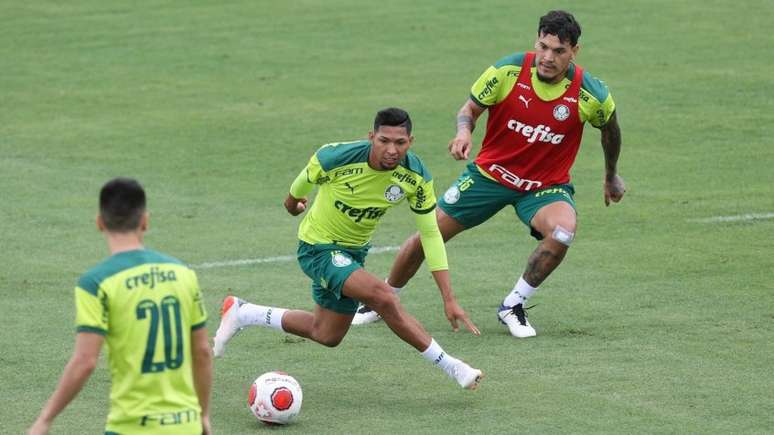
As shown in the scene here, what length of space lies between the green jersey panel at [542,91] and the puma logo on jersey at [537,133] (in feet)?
0.74

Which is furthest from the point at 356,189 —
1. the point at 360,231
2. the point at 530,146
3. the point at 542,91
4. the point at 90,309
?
the point at 90,309

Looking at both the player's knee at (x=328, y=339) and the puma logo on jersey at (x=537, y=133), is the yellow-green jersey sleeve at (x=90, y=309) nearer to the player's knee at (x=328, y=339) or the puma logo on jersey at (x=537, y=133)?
the player's knee at (x=328, y=339)

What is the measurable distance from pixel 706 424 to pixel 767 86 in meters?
12.2

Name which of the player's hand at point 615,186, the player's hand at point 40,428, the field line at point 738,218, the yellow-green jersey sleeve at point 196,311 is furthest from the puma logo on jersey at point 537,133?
the player's hand at point 40,428

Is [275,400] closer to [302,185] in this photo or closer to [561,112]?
[302,185]

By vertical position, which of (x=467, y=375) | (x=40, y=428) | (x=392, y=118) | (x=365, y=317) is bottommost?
(x=365, y=317)

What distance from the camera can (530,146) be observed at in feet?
37.1

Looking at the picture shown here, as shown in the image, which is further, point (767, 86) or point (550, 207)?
point (767, 86)

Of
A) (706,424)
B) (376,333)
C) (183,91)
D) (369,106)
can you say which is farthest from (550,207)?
(183,91)

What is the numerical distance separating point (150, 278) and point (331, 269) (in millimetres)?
3384

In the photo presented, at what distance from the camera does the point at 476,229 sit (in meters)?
14.7

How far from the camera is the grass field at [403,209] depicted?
9539 millimetres

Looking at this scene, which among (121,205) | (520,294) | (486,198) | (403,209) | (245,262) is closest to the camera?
(121,205)

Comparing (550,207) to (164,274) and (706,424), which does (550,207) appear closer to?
(706,424)
